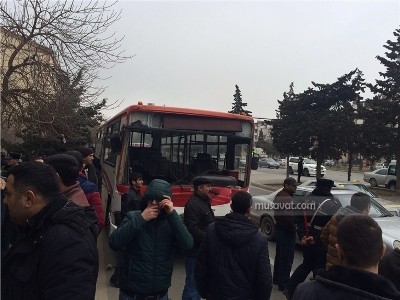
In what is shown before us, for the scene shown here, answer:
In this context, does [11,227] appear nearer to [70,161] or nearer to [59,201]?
[70,161]

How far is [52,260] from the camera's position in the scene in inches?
70.0

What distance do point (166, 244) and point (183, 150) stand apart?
4.20 metres

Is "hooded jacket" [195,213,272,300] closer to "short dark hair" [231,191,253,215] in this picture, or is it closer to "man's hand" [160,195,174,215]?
"short dark hair" [231,191,253,215]

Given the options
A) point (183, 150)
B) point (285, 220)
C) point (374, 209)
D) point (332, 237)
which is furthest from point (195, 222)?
point (374, 209)

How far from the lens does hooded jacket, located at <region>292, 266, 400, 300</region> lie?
1.73 metres

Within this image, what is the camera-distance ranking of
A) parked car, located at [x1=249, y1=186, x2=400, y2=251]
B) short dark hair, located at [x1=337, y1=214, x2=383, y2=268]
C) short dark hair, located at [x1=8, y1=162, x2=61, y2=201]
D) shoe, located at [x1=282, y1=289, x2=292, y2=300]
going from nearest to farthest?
1. short dark hair, located at [x1=337, y1=214, x2=383, y2=268]
2. short dark hair, located at [x1=8, y1=162, x2=61, y2=201]
3. shoe, located at [x1=282, y1=289, x2=292, y2=300]
4. parked car, located at [x1=249, y1=186, x2=400, y2=251]

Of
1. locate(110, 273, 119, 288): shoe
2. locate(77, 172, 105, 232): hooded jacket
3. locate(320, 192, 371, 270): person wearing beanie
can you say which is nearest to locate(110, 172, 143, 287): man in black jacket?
locate(110, 273, 119, 288): shoe

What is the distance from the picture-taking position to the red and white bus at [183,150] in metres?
7.20

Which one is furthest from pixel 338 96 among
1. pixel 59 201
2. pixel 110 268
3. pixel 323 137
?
pixel 59 201

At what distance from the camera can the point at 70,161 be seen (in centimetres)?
342

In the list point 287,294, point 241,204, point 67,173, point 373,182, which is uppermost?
point 67,173

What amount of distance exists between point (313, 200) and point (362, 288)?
3814mm

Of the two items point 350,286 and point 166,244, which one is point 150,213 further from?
point 350,286

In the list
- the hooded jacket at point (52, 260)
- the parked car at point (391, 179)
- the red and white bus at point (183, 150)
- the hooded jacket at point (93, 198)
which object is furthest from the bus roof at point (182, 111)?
the parked car at point (391, 179)
